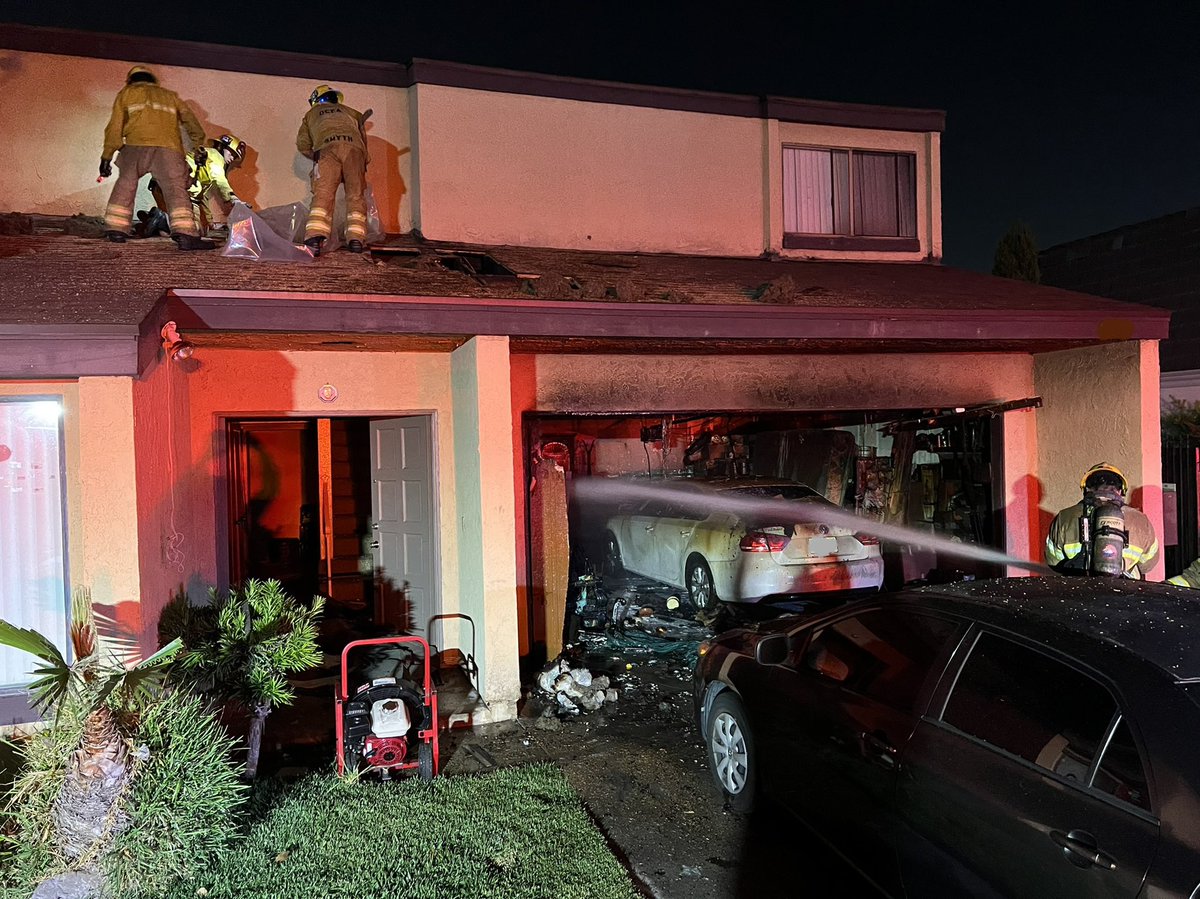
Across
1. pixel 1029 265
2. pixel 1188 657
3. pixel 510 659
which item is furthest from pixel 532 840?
pixel 1029 265

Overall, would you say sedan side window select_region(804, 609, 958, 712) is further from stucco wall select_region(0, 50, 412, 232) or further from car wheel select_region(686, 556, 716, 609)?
stucco wall select_region(0, 50, 412, 232)

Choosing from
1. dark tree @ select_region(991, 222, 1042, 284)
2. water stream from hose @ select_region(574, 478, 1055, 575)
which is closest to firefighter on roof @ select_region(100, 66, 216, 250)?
water stream from hose @ select_region(574, 478, 1055, 575)

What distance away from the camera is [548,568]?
294 inches

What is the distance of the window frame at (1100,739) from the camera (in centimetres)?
249

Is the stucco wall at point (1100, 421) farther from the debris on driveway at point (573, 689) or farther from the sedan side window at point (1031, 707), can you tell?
the sedan side window at point (1031, 707)

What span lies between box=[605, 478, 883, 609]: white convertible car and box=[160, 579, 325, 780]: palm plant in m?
5.05

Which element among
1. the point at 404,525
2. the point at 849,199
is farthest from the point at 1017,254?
the point at 404,525

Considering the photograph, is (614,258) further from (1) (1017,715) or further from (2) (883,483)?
(1) (1017,715)

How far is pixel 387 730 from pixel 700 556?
5.14 metres

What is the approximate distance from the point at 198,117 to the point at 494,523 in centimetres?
494

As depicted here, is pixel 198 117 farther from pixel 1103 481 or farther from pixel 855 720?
pixel 1103 481

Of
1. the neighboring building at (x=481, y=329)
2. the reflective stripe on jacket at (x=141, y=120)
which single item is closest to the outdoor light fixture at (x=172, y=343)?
the neighboring building at (x=481, y=329)

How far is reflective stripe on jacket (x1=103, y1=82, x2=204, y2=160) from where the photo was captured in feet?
22.1

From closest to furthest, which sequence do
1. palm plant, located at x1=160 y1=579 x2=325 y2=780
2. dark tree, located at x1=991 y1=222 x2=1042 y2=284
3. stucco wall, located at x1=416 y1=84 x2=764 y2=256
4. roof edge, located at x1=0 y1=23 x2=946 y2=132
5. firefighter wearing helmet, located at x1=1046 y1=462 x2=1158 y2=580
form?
1. palm plant, located at x1=160 y1=579 x2=325 y2=780
2. firefighter wearing helmet, located at x1=1046 y1=462 x2=1158 y2=580
3. roof edge, located at x1=0 y1=23 x2=946 y2=132
4. stucco wall, located at x1=416 y1=84 x2=764 y2=256
5. dark tree, located at x1=991 y1=222 x2=1042 y2=284
